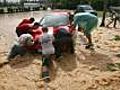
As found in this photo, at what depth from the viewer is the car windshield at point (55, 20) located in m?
13.4

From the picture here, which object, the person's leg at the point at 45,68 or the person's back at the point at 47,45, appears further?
the person's back at the point at 47,45

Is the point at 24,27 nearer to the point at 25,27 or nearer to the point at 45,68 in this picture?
the point at 25,27

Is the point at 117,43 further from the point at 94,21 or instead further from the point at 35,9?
the point at 35,9

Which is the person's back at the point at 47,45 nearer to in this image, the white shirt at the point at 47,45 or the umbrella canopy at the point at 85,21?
the white shirt at the point at 47,45

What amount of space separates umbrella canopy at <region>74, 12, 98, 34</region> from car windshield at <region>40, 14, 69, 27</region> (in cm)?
86

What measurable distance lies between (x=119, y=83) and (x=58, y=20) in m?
5.59

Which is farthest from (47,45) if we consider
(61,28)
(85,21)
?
(85,21)

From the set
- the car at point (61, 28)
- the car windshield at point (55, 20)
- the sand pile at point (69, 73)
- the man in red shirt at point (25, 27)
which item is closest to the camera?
the sand pile at point (69, 73)

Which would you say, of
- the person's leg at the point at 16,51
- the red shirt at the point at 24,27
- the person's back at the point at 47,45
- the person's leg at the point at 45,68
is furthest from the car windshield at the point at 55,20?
the person's leg at the point at 45,68

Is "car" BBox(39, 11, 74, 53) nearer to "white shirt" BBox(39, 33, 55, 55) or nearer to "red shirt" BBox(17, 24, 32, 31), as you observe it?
"red shirt" BBox(17, 24, 32, 31)

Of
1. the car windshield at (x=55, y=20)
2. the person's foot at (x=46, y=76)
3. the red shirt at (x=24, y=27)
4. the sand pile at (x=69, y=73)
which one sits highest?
the car windshield at (x=55, y=20)

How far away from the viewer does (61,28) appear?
12039 millimetres

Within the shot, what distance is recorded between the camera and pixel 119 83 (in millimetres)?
8805

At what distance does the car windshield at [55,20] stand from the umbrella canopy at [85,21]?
86cm
